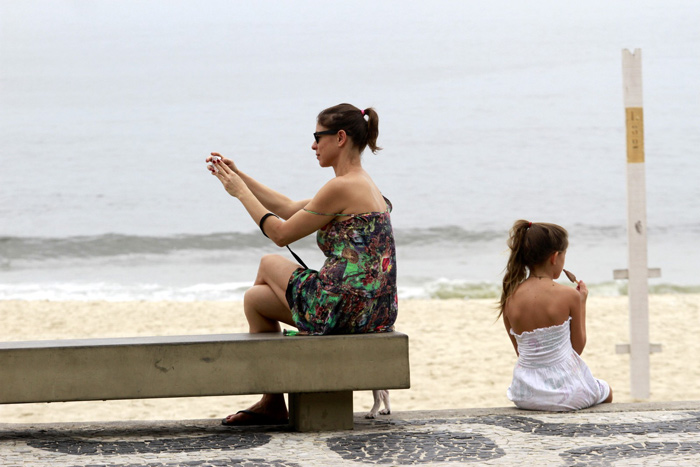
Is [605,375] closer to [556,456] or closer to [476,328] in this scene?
[476,328]

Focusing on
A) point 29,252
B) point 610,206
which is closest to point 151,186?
point 29,252

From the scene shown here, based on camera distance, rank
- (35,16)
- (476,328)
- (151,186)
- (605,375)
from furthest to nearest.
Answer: (35,16) → (151,186) → (476,328) → (605,375)

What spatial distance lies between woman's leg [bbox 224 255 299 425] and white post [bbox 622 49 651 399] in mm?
3029

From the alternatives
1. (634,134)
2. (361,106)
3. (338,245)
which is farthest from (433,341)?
(361,106)

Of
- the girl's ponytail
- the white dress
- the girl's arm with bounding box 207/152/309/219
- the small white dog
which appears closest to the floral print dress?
the girl's arm with bounding box 207/152/309/219

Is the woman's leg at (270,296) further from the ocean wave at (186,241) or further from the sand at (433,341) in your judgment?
the ocean wave at (186,241)

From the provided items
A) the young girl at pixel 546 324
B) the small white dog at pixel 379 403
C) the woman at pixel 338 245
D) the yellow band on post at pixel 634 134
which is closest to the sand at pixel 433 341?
the yellow band on post at pixel 634 134

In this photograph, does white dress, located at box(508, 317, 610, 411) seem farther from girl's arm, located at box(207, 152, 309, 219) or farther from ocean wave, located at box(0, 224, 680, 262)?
ocean wave, located at box(0, 224, 680, 262)

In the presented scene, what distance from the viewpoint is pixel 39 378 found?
3428mm

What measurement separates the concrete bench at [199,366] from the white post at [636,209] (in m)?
2.97

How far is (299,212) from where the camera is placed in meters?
3.57

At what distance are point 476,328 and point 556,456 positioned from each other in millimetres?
7103

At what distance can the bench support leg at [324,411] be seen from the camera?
3.66 metres

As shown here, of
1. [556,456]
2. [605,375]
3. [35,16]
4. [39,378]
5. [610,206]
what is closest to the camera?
[556,456]
